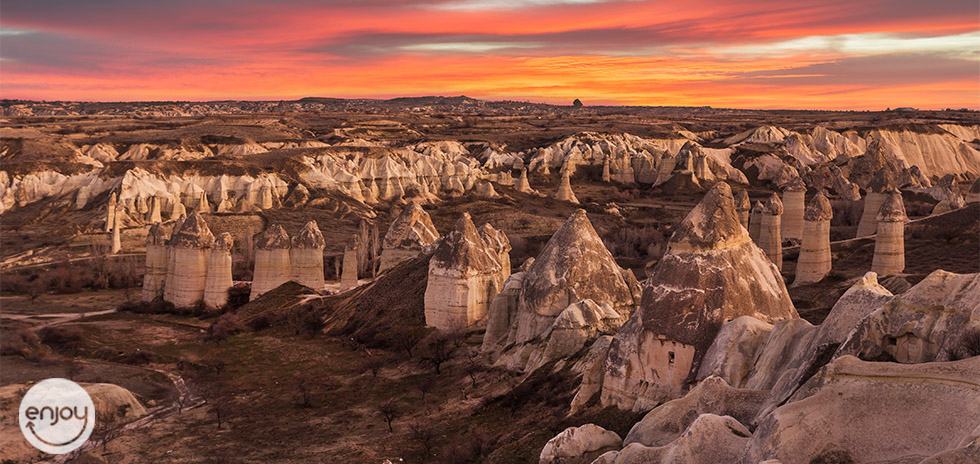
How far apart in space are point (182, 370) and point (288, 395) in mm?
6345

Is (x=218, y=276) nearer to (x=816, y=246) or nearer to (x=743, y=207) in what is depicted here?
(x=743, y=207)

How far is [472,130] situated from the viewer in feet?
540

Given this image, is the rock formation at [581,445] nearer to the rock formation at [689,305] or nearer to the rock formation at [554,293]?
the rock formation at [689,305]

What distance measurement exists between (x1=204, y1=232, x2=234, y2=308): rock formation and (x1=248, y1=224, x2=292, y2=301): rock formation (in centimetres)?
134

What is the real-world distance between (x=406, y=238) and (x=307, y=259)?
4.95m

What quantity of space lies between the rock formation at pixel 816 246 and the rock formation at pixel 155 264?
30.7 meters

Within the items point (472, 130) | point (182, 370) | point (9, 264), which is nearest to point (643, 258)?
point (182, 370)

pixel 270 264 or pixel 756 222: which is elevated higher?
pixel 756 222

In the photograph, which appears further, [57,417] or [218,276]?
[218,276]

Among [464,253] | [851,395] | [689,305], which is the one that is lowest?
[464,253]

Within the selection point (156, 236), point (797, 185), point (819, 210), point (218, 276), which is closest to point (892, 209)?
point (819, 210)

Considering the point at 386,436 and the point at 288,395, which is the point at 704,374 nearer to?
the point at 386,436

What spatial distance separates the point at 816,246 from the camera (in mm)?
41438

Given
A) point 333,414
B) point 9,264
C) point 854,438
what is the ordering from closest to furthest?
point 854,438
point 333,414
point 9,264
